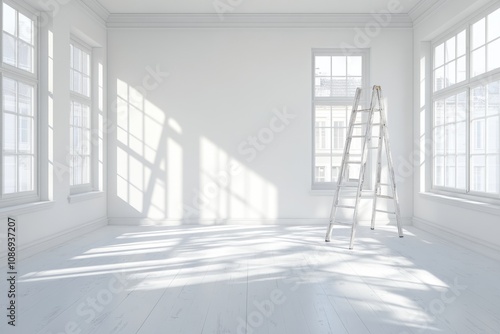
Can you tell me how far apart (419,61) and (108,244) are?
463 centimetres

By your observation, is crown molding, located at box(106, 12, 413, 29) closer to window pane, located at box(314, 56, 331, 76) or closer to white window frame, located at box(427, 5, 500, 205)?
window pane, located at box(314, 56, 331, 76)

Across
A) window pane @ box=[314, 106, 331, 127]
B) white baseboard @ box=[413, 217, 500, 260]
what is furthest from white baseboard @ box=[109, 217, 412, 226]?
window pane @ box=[314, 106, 331, 127]

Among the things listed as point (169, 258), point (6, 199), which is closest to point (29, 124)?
point (6, 199)

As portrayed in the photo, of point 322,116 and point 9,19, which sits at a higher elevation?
point 9,19

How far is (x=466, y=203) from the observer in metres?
5.16

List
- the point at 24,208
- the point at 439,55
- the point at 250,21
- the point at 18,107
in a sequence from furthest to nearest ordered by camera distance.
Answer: the point at 250,21 → the point at 439,55 → the point at 18,107 → the point at 24,208

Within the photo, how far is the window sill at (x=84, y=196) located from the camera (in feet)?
18.6

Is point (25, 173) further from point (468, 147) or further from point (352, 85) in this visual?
point (468, 147)

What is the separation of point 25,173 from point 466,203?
4.55m

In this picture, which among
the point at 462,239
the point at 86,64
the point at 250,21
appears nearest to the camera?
the point at 462,239

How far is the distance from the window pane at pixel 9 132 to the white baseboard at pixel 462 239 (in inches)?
183

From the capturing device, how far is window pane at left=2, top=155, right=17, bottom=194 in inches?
176

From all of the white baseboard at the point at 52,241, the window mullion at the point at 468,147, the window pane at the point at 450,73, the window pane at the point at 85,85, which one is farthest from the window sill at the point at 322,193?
the window pane at the point at 85,85

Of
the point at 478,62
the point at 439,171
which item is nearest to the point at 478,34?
the point at 478,62
